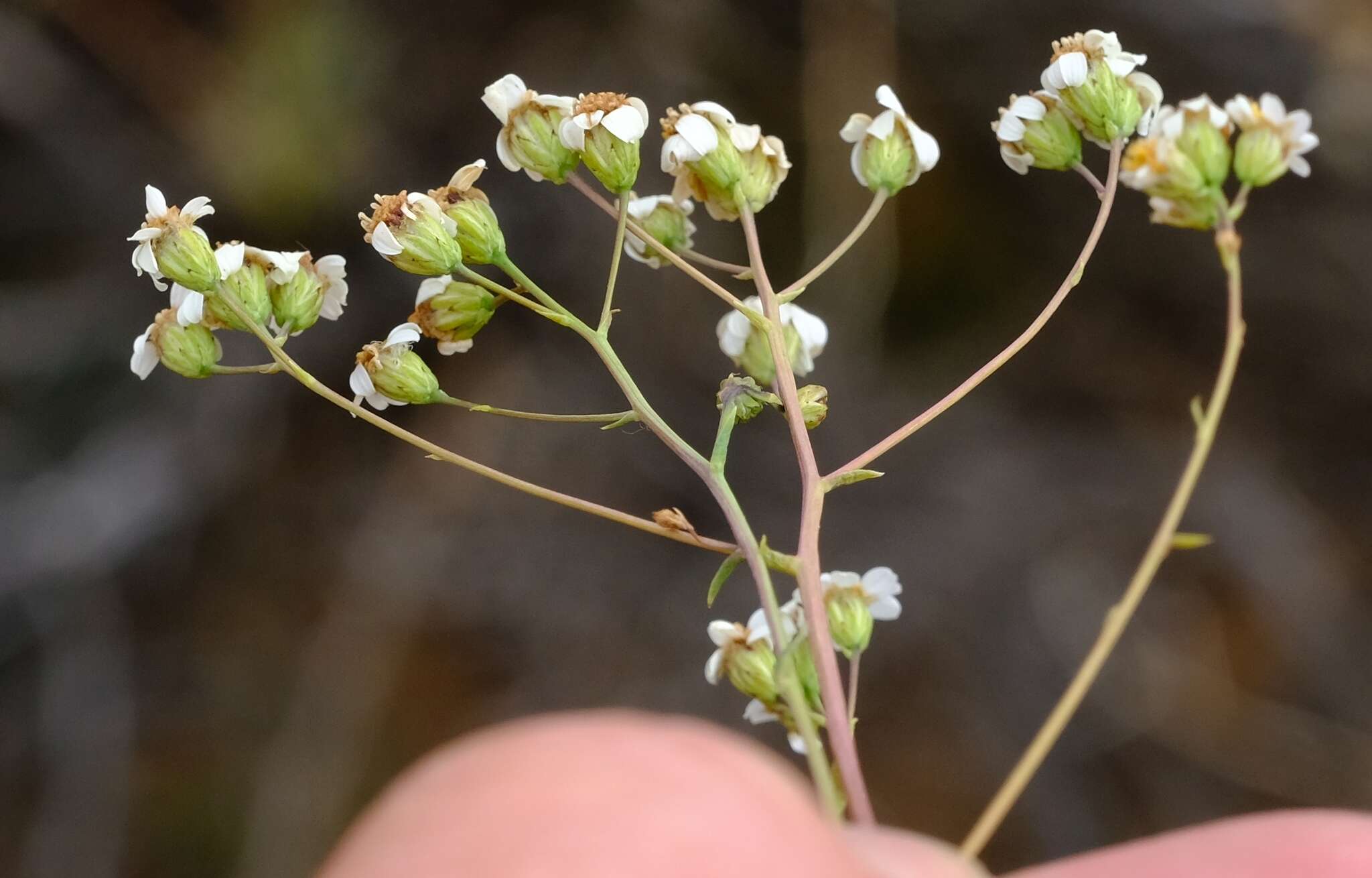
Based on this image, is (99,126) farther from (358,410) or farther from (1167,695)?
(1167,695)

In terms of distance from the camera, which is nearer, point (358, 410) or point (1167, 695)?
point (358, 410)

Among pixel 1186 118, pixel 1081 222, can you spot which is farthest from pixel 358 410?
pixel 1081 222

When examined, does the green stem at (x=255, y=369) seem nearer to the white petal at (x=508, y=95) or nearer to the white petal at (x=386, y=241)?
the white petal at (x=386, y=241)

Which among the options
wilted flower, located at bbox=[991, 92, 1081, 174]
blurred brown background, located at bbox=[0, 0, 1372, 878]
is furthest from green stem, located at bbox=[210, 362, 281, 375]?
blurred brown background, located at bbox=[0, 0, 1372, 878]

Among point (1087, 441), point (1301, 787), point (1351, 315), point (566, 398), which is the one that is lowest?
point (1301, 787)

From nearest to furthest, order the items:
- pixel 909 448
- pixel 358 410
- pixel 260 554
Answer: pixel 358 410 → pixel 909 448 → pixel 260 554

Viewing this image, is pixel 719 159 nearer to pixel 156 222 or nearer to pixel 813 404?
pixel 813 404

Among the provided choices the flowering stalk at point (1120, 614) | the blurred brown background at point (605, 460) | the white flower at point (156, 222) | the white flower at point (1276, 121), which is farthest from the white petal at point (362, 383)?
the blurred brown background at point (605, 460)
